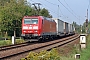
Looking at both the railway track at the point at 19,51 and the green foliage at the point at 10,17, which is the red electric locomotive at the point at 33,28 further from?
the green foliage at the point at 10,17

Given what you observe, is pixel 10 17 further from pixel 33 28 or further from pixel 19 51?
pixel 19 51

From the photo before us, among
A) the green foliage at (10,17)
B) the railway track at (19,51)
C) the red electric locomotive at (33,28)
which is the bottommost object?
the railway track at (19,51)

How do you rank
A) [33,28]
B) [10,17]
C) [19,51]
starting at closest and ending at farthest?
[19,51]
[33,28]
[10,17]

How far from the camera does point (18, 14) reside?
1869 inches

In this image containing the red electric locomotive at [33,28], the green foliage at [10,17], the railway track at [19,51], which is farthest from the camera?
the green foliage at [10,17]

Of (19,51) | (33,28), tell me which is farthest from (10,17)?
(19,51)

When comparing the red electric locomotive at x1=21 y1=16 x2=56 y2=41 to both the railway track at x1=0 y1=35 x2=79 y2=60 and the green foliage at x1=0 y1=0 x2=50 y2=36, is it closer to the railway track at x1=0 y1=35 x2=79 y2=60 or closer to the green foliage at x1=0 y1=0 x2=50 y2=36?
the railway track at x1=0 y1=35 x2=79 y2=60

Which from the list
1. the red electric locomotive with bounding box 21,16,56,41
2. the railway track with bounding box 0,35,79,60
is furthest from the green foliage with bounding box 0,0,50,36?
the railway track with bounding box 0,35,79,60

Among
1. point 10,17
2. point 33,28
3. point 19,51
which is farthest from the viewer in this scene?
point 10,17

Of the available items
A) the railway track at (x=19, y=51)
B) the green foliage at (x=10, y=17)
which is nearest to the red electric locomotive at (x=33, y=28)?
the railway track at (x=19, y=51)

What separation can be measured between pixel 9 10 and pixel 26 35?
17.8 m

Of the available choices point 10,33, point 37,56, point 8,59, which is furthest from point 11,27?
point 37,56

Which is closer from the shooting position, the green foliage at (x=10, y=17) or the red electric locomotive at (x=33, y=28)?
the red electric locomotive at (x=33, y=28)

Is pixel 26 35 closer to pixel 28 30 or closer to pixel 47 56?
pixel 28 30
